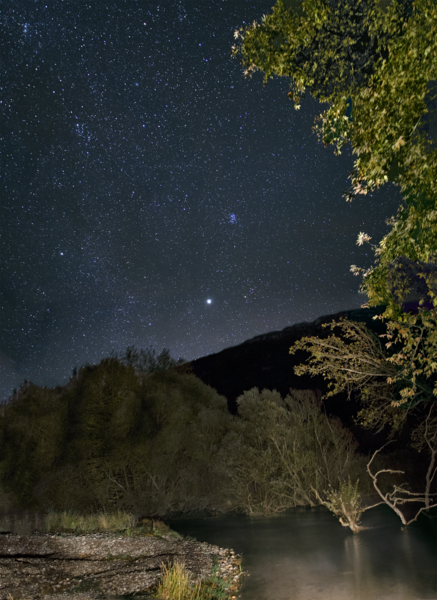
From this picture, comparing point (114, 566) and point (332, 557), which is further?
point (332, 557)

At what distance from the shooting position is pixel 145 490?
71.2 feet

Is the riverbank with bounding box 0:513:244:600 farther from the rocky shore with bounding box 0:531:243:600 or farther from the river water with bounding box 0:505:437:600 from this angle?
the river water with bounding box 0:505:437:600

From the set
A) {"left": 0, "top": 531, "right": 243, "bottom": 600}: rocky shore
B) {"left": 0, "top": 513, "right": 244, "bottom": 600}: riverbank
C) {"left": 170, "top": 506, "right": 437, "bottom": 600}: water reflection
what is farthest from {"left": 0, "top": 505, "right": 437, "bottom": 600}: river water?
{"left": 0, "top": 531, "right": 243, "bottom": 600}: rocky shore

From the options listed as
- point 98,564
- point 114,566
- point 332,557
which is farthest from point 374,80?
point 98,564

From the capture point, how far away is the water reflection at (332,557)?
8.58 meters

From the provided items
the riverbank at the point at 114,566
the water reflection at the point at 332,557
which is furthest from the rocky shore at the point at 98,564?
the water reflection at the point at 332,557

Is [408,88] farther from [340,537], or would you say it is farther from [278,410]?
[278,410]

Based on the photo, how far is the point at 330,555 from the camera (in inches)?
445

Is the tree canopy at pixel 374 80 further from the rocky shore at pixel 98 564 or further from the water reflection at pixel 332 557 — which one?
the rocky shore at pixel 98 564

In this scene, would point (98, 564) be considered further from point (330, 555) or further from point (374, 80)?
point (374, 80)

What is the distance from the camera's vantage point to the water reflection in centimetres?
858

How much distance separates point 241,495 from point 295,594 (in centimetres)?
1188

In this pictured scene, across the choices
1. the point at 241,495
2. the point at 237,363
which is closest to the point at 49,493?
the point at 241,495

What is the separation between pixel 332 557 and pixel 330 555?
23 cm
